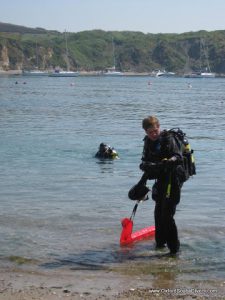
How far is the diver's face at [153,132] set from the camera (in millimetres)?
8656

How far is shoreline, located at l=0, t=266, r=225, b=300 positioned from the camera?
735cm

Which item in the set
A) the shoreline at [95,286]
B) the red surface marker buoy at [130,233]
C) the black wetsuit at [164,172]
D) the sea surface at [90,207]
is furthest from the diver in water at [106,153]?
the shoreline at [95,286]

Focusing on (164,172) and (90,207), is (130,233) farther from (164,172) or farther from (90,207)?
(90,207)

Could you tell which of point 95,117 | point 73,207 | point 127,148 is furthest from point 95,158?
point 95,117

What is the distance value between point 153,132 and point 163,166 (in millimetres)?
463

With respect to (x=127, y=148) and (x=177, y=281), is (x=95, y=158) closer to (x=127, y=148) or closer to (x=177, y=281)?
(x=127, y=148)

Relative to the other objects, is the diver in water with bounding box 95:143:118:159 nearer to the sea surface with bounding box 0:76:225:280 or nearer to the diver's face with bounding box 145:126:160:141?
the sea surface with bounding box 0:76:225:280

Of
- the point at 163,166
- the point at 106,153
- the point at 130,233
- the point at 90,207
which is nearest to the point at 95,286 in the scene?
the point at 163,166

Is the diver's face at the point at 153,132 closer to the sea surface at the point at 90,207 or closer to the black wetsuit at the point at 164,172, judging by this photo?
the black wetsuit at the point at 164,172

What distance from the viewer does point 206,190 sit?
48.9 feet

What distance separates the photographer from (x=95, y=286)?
7793mm

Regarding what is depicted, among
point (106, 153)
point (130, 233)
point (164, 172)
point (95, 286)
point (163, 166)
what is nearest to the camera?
point (95, 286)

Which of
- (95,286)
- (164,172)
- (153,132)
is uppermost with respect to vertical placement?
(153,132)

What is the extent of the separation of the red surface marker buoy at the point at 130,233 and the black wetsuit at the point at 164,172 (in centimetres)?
69
